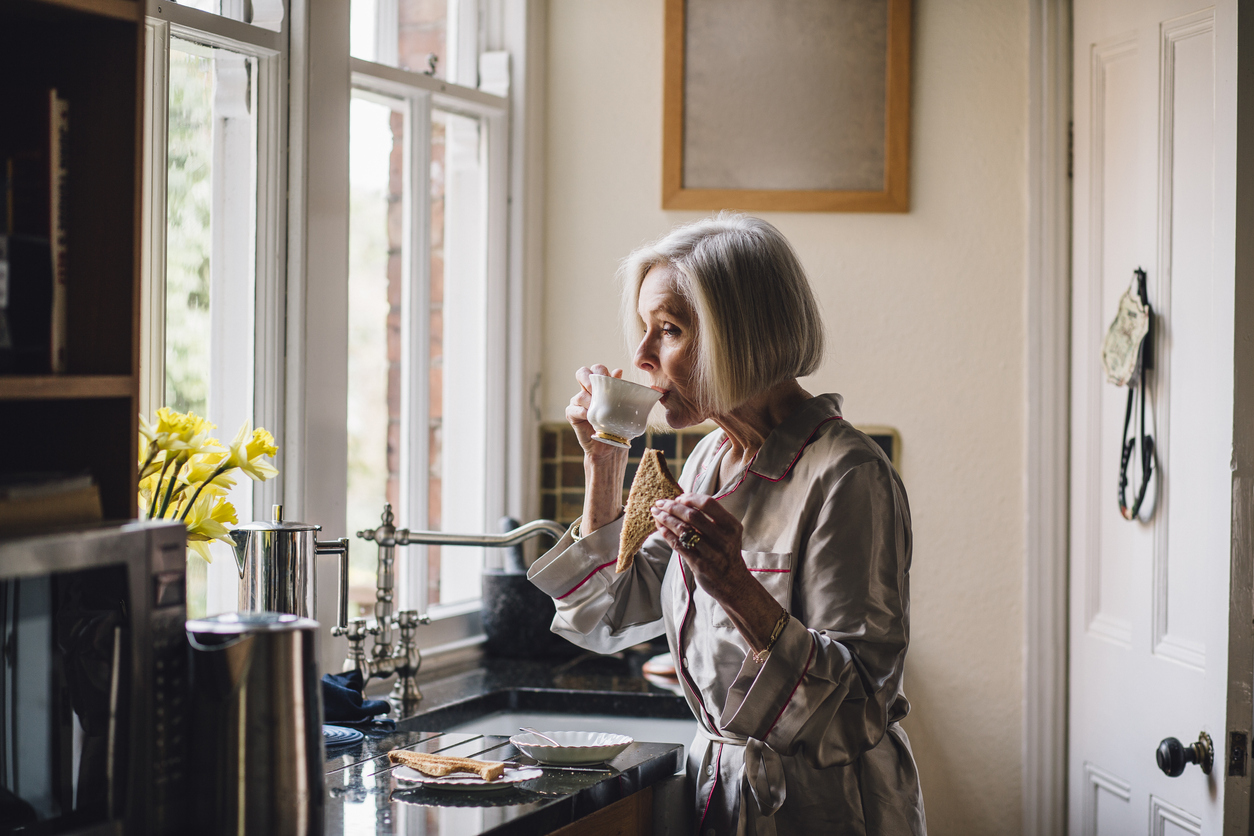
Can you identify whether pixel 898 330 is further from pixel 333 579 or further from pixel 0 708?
pixel 0 708

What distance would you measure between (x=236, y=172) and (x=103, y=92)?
2.61 ft

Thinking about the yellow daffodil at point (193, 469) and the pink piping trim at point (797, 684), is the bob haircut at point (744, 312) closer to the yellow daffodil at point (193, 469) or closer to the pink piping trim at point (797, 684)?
the pink piping trim at point (797, 684)

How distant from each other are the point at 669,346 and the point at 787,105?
1157mm

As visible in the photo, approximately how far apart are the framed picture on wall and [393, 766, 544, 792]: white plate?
148 cm

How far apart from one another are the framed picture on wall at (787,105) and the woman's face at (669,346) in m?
0.99

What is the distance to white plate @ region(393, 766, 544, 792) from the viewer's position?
133cm

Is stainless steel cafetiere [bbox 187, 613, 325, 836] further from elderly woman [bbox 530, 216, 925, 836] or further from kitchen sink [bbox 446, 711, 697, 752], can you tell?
kitchen sink [bbox 446, 711, 697, 752]

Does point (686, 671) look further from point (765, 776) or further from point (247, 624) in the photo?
point (247, 624)

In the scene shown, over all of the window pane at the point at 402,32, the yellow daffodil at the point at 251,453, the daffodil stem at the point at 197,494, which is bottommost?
the daffodil stem at the point at 197,494

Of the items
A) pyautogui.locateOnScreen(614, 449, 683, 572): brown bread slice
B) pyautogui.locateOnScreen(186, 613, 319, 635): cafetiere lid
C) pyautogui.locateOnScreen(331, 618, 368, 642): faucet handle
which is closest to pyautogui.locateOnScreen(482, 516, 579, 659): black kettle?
pyautogui.locateOnScreen(331, 618, 368, 642): faucet handle

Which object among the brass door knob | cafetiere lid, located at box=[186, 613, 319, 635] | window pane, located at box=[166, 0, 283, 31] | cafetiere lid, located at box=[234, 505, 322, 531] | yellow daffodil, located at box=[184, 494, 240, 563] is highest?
window pane, located at box=[166, 0, 283, 31]

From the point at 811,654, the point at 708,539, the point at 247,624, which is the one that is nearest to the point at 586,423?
the point at 708,539

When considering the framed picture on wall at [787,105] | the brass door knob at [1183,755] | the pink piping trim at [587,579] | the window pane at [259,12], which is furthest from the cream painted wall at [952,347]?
the pink piping trim at [587,579]

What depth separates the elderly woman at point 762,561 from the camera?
1.27 metres
